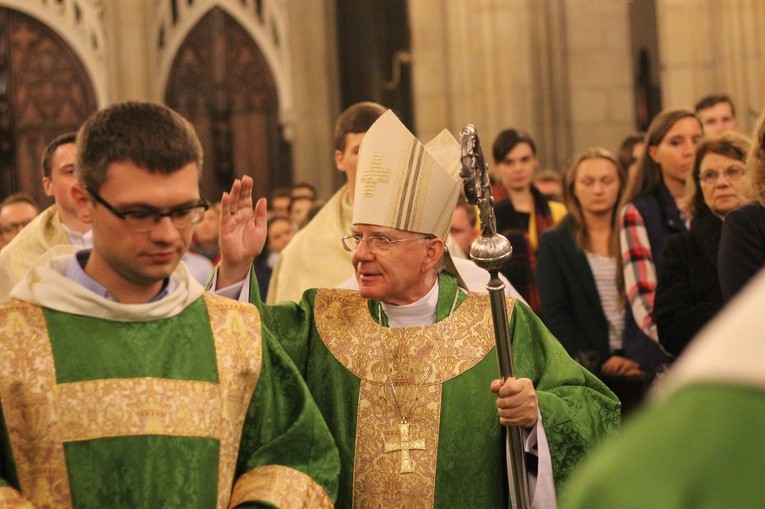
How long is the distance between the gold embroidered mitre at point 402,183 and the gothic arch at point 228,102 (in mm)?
9685

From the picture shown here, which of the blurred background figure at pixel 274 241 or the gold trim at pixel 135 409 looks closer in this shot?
the gold trim at pixel 135 409

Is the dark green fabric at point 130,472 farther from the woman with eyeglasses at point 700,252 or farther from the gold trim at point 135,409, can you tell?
the woman with eyeglasses at point 700,252

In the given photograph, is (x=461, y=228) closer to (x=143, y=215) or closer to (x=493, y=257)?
(x=493, y=257)

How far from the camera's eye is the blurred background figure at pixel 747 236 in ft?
13.7

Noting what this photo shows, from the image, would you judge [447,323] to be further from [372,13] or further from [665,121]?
[372,13]

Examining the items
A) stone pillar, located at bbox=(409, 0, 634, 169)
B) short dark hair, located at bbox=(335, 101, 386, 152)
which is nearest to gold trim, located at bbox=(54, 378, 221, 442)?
short dark hair, located at bbox=(335, 101, 386, 152)

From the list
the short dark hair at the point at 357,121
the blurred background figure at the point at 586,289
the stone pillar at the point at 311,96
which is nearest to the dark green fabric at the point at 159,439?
the short dark hair at the point at 357,121

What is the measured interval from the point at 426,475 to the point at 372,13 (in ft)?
35.6

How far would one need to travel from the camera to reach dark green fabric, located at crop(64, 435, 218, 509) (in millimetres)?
2770

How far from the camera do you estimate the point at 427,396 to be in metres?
3.79

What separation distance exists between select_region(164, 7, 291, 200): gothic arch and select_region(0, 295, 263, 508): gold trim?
428 inches

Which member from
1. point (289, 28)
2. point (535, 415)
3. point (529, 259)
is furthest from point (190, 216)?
point (289, 28)

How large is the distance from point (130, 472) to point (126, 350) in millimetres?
249

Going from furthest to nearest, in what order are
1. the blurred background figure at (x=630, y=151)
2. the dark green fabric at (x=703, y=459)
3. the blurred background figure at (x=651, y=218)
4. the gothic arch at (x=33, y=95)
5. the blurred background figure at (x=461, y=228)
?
the gothic arch at (x=33, y=95) < the blurred background figure at (x=630, y=151) < the blurred background figure at (x=461, y=228) < the blurred background figure at (x=651, y=218) < the dark green fabric at (x=703, y=459)
